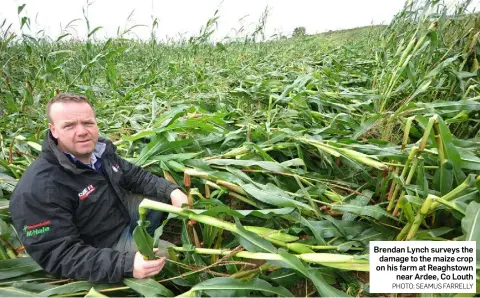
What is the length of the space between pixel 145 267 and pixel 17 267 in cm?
56

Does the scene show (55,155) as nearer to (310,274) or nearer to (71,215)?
(71,215)

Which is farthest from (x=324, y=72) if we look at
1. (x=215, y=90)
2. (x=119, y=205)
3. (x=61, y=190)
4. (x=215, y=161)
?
(x=61, y=190)

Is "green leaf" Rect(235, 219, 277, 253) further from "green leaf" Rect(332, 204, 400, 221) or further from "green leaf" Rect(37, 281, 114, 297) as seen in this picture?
"green leaf" Rect(37, 281, 114, 297)

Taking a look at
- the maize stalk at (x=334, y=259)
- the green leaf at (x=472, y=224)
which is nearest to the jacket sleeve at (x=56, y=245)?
the maize stalk at (x=334, y=259)

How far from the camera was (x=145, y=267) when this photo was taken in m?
1.19

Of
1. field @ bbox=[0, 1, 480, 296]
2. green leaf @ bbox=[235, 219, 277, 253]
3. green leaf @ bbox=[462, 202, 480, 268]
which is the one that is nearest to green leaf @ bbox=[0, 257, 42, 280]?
field @ bbox=[0, 1, 480, 296]

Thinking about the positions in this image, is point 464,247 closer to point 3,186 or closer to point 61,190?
point 61,190

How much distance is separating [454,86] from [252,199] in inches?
63.8

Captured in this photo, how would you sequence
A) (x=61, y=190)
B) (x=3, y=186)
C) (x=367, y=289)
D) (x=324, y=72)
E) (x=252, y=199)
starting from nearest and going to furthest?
(x=367, y=289) → (x=61, y=190) → (x=252, y=199) → (x=3, y=186) → (x=324, y=72)

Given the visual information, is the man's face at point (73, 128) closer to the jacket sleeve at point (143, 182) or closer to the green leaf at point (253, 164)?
the jacket sleeve at point (143, 182)

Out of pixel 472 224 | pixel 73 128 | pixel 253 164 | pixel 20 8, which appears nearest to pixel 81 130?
pixel 73 128

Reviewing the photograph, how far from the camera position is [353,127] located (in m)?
2.10

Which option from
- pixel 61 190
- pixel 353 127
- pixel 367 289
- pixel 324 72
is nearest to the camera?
pixel 367 289

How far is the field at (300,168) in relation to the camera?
1.18 meters
